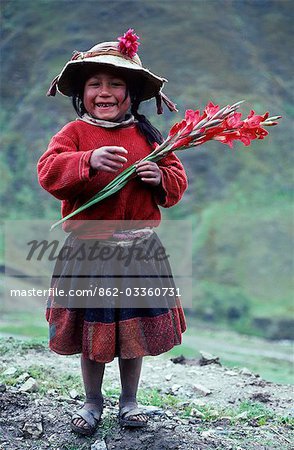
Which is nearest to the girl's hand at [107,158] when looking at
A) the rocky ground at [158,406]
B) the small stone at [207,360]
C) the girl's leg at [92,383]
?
the girl's leg at [92,383]

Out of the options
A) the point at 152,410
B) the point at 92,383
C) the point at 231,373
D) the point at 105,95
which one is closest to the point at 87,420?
the point at 92,383

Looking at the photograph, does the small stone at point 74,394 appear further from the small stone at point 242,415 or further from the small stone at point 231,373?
the small stone at point 231,373

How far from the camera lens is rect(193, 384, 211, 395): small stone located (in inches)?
129

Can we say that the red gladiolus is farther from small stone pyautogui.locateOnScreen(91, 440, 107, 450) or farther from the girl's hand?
small stone pyautogui.locateOnScreen(91, 440, 107, 450)

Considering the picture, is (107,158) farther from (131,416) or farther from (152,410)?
(152,410)

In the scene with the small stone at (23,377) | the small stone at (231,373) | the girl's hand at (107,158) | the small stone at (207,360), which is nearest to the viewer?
the girl's hand at (107,158)

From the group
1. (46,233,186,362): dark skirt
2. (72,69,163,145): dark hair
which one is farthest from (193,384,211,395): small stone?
(72,69,163,145): dark hair

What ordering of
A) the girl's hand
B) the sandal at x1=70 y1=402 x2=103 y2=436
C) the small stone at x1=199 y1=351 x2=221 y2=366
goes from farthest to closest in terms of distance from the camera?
the small stone at x1=199 y1=351 x2=221 y2=366
the sandal at x1=70 y1=402 x2=103 y2=436
the girl's hand

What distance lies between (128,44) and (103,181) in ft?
1.67

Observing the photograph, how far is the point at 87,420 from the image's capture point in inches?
93.7

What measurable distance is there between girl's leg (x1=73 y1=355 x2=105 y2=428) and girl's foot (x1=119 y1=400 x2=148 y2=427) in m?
0.09

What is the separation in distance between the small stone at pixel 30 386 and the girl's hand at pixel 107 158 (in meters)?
1.22

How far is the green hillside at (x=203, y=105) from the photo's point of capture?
1042 cm

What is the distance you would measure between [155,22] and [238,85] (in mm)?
2511
